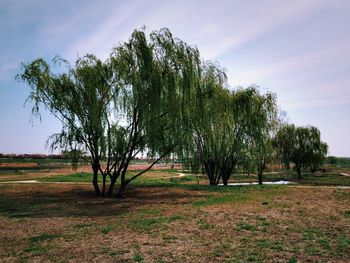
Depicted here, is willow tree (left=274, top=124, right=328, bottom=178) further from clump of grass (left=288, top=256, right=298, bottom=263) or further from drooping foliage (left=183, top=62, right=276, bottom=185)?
clump of grass (left=288, top=256, right=298, bottom=263)

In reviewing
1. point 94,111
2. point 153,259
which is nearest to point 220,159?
point 94,111

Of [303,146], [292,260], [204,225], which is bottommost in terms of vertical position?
[204,225]

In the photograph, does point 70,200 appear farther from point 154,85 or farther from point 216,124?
point 216,124

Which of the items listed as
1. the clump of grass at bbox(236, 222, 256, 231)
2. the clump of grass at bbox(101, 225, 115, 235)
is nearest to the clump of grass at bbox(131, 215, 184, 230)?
the clump of grass at bbox(101, 225, 115, 235)

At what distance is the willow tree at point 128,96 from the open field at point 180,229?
4.03 metres

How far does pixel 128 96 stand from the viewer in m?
21.2

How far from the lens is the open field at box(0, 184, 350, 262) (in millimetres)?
8719

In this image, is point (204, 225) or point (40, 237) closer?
point (40, 237)

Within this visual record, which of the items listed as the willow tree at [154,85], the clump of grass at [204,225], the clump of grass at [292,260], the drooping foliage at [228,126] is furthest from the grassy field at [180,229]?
the drooping foliage at [228,126]

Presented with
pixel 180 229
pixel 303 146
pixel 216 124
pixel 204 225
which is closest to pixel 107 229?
pixel 180 229

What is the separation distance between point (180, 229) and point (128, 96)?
11727 millimetres

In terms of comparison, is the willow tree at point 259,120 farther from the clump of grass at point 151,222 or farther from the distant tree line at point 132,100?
the clump of grass at point 151,222

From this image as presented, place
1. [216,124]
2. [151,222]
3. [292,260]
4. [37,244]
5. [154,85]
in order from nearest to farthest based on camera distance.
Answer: [292,260] → [37,244] → [151,222] → [154,85] → [216,124]

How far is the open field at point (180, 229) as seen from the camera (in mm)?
8719
